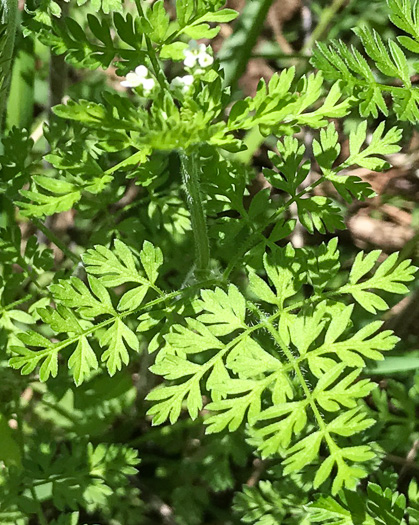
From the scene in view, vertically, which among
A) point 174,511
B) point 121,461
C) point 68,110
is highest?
point 68,110

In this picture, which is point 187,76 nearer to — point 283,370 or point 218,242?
point 218,242

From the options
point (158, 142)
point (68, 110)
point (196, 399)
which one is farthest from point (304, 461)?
point (68, 110)

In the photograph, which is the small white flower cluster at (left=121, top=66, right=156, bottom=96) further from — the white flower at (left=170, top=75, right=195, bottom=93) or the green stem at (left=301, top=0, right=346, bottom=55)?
the green stem at (left=301, top=0, right=346, bottom=55)

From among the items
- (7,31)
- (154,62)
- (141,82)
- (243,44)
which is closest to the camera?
(141,82)

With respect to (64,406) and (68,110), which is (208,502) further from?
(68,110)

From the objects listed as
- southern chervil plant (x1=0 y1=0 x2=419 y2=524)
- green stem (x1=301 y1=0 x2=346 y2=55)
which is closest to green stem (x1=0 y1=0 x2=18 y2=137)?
southern chervil plant (x1=0 y1=0 x2=419 y2=524)

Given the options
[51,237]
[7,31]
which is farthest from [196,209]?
[7,31]

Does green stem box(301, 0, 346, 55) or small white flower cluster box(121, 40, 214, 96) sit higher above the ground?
green stem box(301, 0, 346, 55)

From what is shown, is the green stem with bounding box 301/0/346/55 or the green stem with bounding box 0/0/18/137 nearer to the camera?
the green stem with bounding box 0/0/18/137

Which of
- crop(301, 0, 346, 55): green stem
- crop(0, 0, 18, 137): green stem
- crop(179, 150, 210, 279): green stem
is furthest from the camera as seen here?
crop(301, 0, 346, 55): green stem
